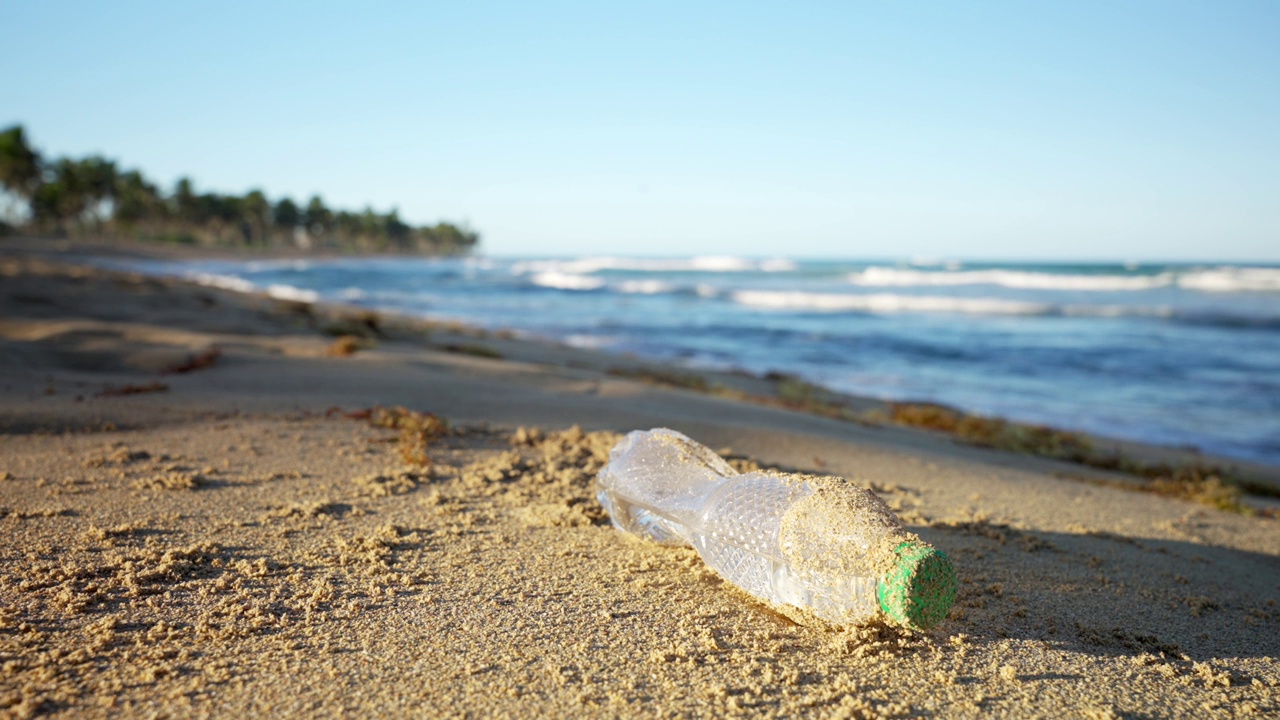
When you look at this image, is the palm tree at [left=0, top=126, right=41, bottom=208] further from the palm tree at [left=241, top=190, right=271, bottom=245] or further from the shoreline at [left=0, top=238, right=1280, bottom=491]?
the shoreline at [left=0, top=238, right=1280, bottom=491]

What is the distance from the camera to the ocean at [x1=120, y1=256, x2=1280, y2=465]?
10.3 metres

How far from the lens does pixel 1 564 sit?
201 centimetres

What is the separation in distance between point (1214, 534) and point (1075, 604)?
1.89m

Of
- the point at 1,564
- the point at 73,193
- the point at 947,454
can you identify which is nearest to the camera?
the point at 1,564

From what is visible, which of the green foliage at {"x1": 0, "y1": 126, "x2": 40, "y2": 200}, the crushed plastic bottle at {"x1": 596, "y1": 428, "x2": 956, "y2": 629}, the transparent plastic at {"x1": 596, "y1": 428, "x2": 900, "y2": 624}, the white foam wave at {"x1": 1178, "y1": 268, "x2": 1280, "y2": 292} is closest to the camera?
the crushed plastic bottle at {"x1": 596, "y1": 428, "x2": 956, "y2": 629}

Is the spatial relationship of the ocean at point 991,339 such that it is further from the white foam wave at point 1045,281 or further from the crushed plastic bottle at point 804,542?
the crushed plastic bottle at point 804,542

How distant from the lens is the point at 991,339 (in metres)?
18.2

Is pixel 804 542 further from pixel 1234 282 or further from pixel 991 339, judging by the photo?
pixel 1234 282

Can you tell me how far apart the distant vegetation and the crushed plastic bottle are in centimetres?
7628

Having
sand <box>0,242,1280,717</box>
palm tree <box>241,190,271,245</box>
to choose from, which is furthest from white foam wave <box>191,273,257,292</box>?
palm tree <box>241,190,271,245</box>

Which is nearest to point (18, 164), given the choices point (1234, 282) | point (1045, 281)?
point (1045, 281)

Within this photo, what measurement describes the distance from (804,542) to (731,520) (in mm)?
302

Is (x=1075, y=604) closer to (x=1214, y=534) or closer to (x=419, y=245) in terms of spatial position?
(x=1214, y=534)

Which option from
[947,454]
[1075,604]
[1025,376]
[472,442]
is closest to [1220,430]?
[1025,376]
